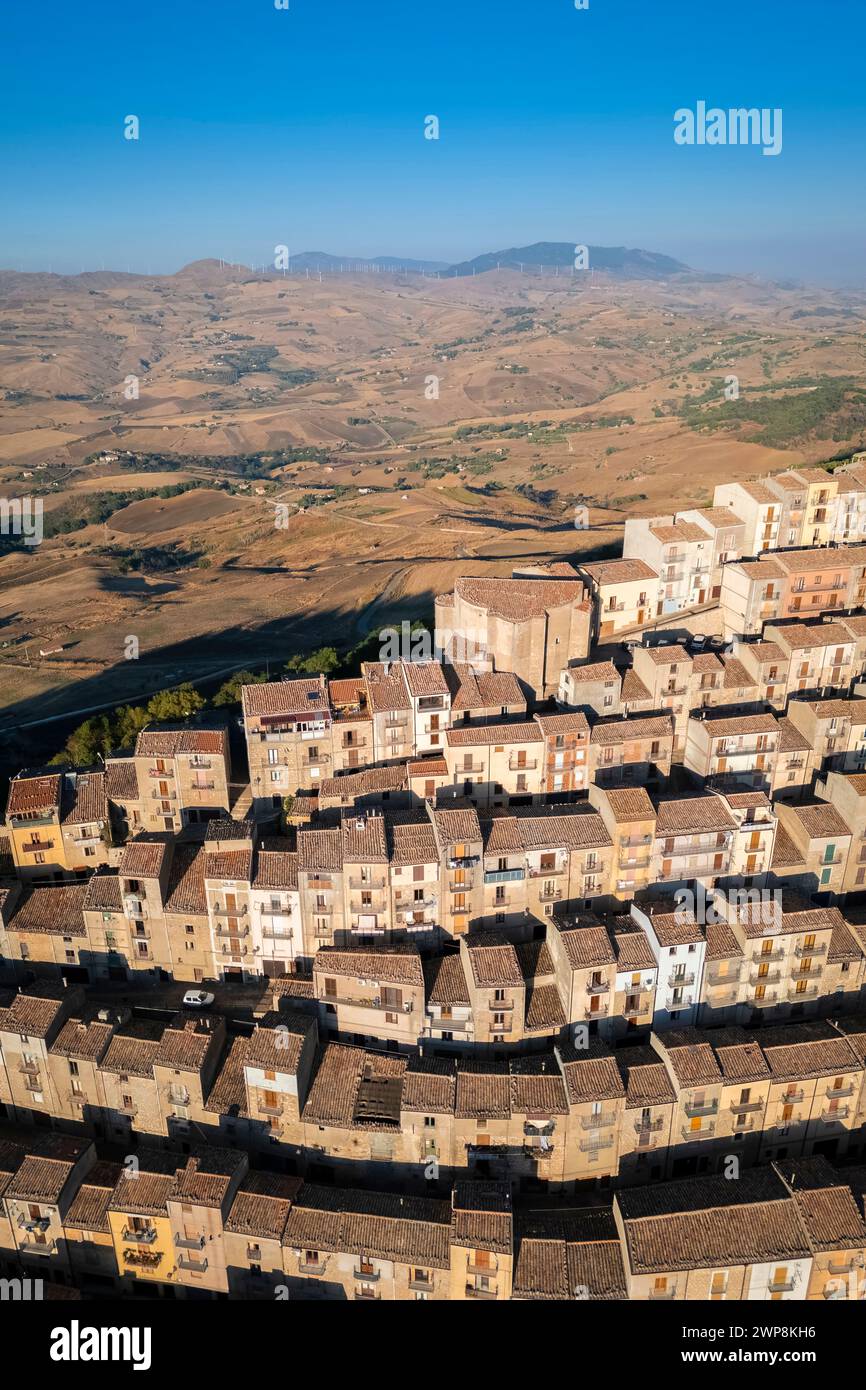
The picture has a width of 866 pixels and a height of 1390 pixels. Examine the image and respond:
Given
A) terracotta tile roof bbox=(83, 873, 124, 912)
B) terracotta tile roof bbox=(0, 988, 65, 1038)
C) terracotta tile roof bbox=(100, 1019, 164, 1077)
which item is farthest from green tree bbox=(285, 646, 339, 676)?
terracotta tile roof bbox=(100, 1019, 164, 1077)

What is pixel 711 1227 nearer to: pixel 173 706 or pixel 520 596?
pixel 520 596

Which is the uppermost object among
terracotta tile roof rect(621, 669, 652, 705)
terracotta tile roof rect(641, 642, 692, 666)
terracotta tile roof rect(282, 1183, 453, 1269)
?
terracotta tile roof rect(641, 642, 692, 666)

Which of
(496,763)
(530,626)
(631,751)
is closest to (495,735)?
(496,763)

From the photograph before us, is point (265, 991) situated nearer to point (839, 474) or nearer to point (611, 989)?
point (611, 989)

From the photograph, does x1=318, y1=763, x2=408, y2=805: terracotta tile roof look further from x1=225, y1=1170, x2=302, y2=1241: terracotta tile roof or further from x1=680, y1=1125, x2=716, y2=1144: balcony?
x1=680, y1=1125, x2=716, y2=1144: balcony

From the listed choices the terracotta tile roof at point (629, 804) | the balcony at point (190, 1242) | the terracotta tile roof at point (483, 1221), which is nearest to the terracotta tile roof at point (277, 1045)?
the balcony at point (190, 1242)

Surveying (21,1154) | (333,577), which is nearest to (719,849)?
(21,1154)
